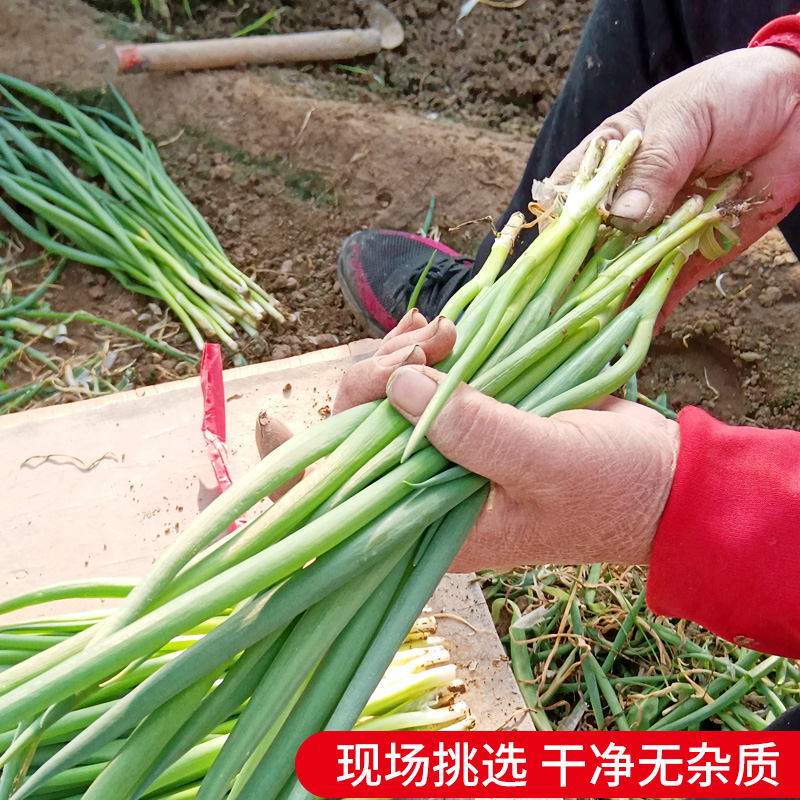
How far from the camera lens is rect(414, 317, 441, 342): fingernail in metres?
0.95

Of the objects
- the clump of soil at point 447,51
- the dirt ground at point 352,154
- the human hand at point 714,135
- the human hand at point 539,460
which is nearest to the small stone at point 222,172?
the dirt ground at point 352,154

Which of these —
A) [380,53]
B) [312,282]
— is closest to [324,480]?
[312,282]

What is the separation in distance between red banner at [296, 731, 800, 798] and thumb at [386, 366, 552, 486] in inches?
17.9

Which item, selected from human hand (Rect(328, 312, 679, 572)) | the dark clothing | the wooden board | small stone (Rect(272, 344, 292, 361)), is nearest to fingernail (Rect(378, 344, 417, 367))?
human hand (Rect(328, 312, 679, 572))

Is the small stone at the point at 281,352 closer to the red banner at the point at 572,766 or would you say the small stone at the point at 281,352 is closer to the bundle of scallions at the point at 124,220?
the bundle of scallions at the point at 124,220

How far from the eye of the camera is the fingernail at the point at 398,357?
95 centimetres

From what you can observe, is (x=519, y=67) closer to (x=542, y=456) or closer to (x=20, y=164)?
(x=20, y=164)

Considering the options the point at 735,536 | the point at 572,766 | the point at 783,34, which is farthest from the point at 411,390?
the point at 783,34

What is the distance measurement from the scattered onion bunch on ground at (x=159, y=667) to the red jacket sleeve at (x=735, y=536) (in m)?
0.44

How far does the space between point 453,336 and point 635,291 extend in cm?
42

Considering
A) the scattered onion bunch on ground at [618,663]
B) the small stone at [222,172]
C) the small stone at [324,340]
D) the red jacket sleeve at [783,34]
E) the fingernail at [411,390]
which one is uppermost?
the red jacket sleeve at [783,34]

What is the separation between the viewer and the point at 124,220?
7.10 feet

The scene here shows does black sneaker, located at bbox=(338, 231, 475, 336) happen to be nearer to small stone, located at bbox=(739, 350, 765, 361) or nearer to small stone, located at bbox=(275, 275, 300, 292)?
small stone, located at bbox=(275, 275, 300, 292)

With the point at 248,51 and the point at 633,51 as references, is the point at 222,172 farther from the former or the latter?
the point at 633,51
